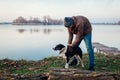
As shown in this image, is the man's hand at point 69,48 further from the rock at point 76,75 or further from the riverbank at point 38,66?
the rock at point 76,75

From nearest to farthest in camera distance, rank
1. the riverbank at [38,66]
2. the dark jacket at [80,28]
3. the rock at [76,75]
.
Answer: the rock at [76,75]
the dark jacket at [80,28]
the riverbank at [38,66]

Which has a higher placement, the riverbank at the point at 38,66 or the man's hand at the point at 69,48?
the man's hand at the point at 69,48

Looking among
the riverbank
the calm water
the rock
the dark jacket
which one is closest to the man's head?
the dark jacket

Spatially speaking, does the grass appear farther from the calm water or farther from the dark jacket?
the calm water

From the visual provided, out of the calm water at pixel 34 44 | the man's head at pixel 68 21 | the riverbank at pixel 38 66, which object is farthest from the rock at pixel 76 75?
the calm water at pixel 34 44

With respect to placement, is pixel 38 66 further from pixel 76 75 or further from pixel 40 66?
pixel 76 75

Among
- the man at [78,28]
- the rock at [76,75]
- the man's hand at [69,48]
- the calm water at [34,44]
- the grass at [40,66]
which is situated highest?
the man at [78,28]

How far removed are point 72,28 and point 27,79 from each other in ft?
8.76

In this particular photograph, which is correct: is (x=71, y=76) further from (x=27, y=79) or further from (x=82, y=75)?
(x=27, y=79)

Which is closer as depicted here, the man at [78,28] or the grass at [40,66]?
the man at [78,28]

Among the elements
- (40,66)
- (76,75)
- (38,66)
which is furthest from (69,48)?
(76,75)

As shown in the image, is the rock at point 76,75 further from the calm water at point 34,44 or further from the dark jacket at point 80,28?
the calm water at point 34,44

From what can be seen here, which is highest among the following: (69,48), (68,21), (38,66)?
(68,21)

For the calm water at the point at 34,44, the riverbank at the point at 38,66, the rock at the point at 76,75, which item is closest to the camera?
the rock at the point at 76,75
